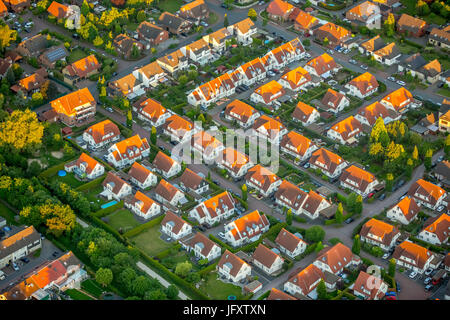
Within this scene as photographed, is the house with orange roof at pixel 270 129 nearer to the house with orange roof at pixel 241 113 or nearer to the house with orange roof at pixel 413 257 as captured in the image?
the house with orange roof at pixel 241 113

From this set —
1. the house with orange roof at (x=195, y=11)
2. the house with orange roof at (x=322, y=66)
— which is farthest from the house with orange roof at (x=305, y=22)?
the house with orange roof at (x=195, y=11)

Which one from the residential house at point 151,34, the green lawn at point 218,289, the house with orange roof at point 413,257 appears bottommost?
the green lawn at point 218,289

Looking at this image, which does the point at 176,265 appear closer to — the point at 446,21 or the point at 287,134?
the point at 287,134

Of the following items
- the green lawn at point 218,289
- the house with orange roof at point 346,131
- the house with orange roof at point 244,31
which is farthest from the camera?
the house with orange roof at point 244,31

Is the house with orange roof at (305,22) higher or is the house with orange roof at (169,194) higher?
the house with orange roof at (305,22)

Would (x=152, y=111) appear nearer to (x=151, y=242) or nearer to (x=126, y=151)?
(x=126, y=151)

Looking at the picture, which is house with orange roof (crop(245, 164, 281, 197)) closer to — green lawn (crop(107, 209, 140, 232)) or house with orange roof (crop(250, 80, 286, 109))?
green lawn (crop(107, 209, 140, 232))
